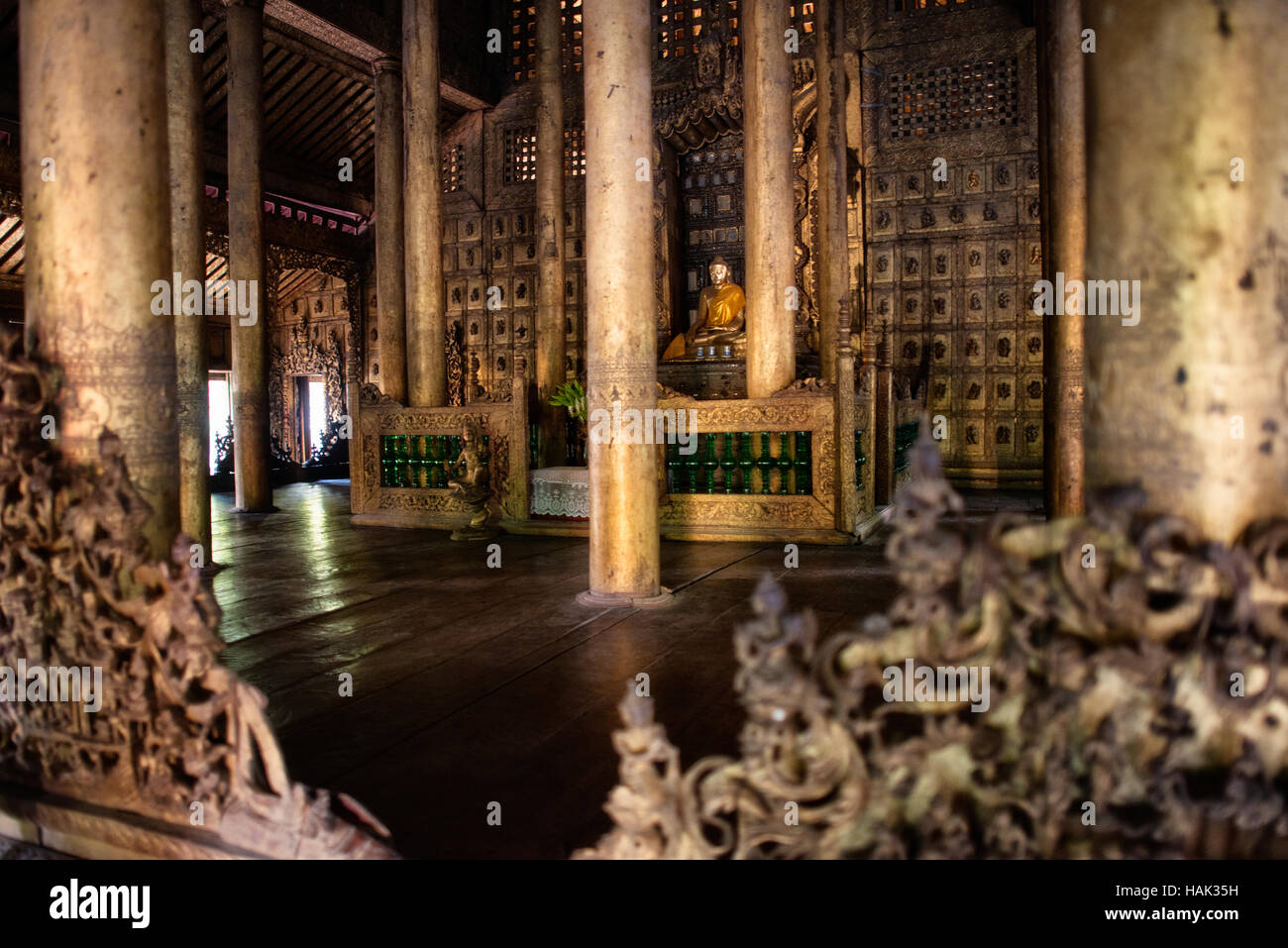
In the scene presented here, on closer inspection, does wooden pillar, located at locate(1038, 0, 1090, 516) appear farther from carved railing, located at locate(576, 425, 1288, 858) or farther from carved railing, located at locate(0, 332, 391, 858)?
carved railing, located at locate(0, 332, 391, 858)

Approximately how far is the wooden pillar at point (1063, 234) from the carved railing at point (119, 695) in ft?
21.7

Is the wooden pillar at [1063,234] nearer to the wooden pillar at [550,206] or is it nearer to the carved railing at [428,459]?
the carved railing at [428,459]

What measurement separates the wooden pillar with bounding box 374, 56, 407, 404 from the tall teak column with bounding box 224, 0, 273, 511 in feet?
5.73

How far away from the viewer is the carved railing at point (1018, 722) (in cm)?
187

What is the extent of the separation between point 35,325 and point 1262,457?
3672 millimetres

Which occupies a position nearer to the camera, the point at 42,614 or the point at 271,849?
the point at 271,849

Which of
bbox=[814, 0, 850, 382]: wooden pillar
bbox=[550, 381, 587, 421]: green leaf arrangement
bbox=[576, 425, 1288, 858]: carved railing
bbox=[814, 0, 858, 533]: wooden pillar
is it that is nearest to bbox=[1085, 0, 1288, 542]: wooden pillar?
bbox=[576, 425, 1288, 858]: carved railing

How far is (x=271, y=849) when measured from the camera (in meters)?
2.26

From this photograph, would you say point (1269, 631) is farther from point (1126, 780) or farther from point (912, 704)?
point (912, 704)

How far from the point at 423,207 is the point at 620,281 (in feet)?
18.0

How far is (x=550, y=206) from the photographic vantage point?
1297cm

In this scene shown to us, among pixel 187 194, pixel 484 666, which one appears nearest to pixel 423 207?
pixel 187 194

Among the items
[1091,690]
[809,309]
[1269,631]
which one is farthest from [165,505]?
[809,309]

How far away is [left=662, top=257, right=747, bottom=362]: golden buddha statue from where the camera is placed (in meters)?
11.6
